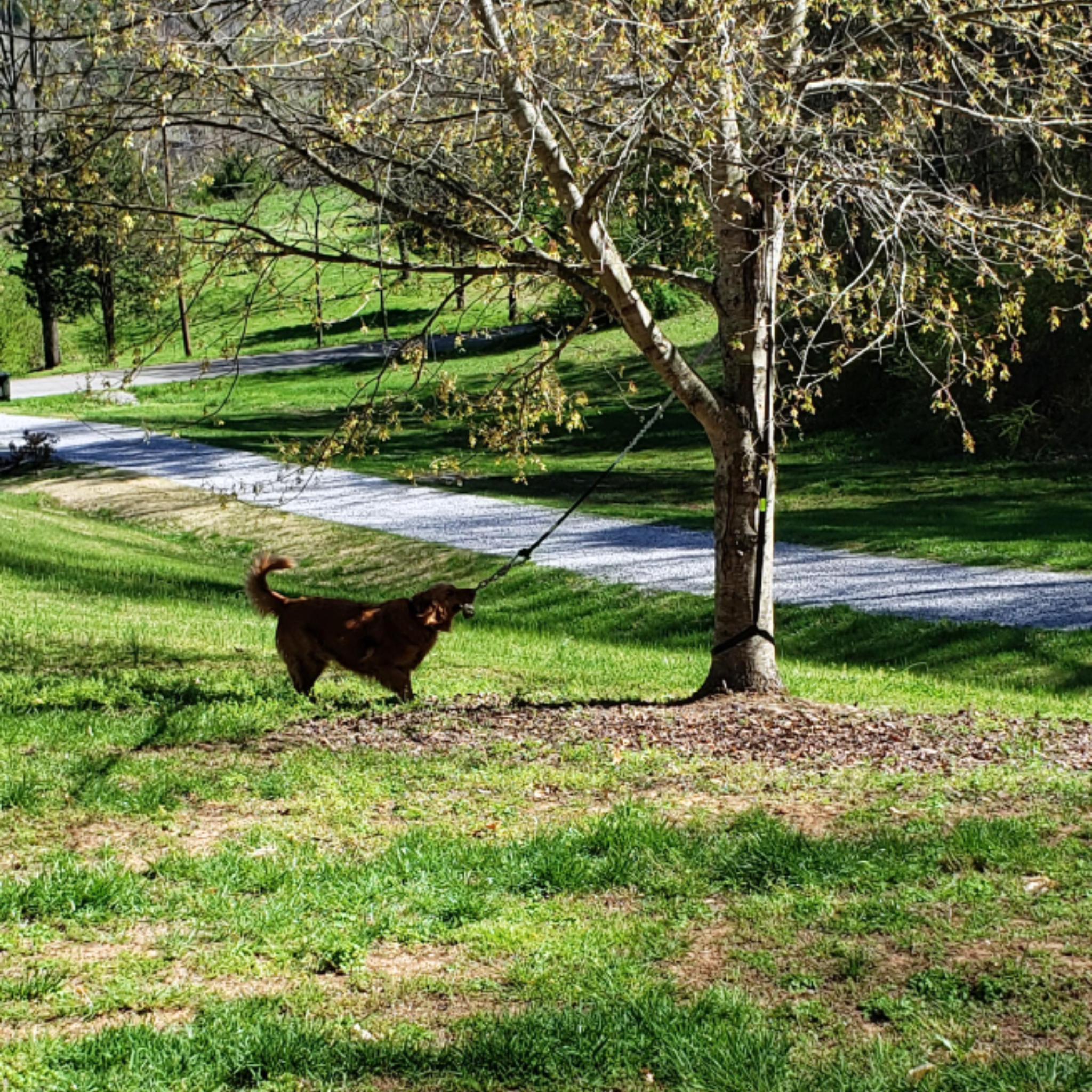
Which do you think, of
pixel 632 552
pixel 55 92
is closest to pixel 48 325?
pixel 632 552

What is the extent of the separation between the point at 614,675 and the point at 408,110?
4.94 m

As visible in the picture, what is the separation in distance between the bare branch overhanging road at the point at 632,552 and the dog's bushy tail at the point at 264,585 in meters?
0.48

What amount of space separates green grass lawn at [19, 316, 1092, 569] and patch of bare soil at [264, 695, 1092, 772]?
1.86 metres

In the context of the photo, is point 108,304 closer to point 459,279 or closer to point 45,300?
point 45,300

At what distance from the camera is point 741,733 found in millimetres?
7656

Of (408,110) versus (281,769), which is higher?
(408,110)

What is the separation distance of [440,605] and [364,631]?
492 mm

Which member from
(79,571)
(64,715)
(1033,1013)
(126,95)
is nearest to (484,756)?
(64,715)

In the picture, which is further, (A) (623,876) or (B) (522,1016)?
Answer: (A) (623,876)

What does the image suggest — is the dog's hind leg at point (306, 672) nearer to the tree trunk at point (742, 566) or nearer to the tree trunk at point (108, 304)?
the tree trunk at point (742, 566)

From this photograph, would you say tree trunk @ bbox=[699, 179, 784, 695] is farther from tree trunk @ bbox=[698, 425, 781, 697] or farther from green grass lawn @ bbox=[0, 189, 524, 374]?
green grass lawn @ bbox=[0, 189, 524, 374]

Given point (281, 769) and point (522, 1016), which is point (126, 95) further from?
point (522, 1016)

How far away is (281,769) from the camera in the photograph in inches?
262

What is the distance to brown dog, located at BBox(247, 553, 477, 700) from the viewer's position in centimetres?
808
